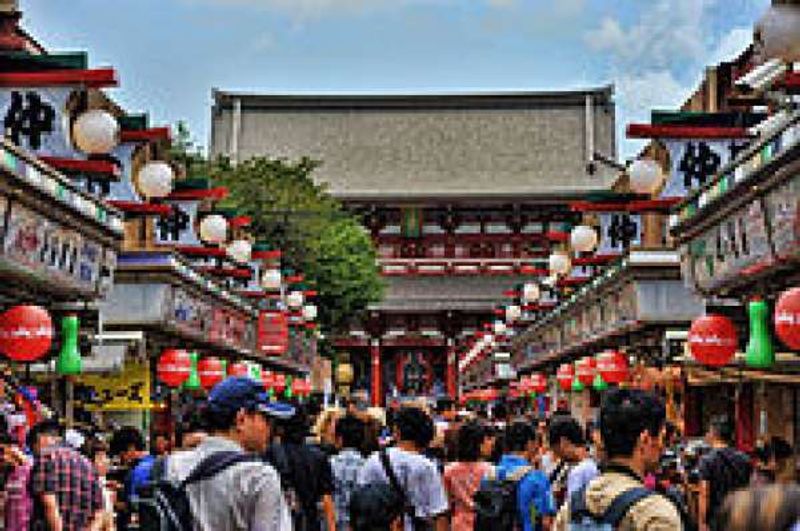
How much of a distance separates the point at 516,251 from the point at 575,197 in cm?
381

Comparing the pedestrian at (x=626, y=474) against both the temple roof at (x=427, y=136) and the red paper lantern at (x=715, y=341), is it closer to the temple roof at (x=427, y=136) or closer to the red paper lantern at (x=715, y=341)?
the red paper lantern at (x=715, y=341)

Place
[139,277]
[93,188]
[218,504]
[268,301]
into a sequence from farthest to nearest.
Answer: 1. [268,301]
2. [139,277]
3. [93,188]
4. [218,504]

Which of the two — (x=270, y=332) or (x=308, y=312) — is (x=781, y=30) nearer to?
(x=270, y=332)

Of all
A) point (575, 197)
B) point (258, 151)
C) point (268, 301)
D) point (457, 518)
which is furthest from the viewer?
point (258, 151)

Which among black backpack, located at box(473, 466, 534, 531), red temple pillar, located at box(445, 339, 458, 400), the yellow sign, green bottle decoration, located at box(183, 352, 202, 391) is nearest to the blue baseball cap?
black backpack, located at box(473, 466, 534, 531)

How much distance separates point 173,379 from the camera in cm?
1630

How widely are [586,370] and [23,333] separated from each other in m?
12.2

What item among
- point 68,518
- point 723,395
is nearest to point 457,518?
point 68,518

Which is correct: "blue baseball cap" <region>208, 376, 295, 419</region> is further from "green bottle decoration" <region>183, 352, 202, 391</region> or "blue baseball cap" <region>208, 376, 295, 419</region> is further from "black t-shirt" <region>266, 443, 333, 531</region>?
"green bottle decoration" <region>183, 352, 202, 391</region>

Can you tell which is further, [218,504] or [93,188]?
[93,188]

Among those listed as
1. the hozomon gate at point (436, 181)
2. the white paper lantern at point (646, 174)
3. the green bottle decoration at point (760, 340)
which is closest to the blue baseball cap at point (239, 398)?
the green bottle decoration at point (760, 340)

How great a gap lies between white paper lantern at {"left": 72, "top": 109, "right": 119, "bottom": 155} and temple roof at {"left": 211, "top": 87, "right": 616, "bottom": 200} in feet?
125

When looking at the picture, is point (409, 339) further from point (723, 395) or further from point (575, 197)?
point (723, 395)

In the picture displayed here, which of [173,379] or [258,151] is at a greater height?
[258,151]
